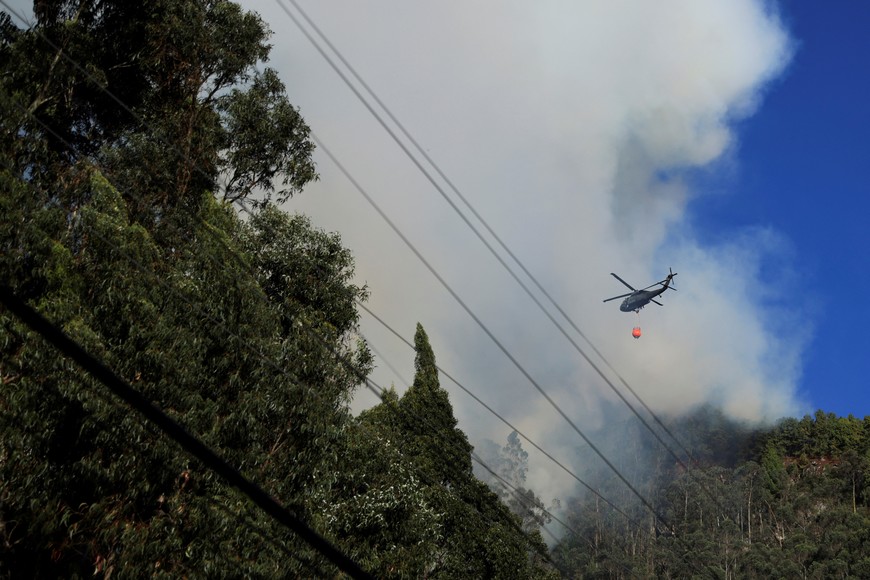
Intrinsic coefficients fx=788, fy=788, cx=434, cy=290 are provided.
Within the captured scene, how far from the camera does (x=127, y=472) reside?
14.3 metres

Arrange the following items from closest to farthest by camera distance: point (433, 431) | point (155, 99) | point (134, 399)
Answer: point (134, 399) < point (155, 99) < point (433, 431)

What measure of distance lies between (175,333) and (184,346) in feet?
1.07

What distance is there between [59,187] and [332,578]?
475 inches

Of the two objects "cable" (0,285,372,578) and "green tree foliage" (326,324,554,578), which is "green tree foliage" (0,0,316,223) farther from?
"cable" (0,285,372,578)

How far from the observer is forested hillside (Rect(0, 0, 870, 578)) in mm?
13938

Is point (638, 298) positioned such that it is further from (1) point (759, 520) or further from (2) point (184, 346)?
(1) point (759, 520)

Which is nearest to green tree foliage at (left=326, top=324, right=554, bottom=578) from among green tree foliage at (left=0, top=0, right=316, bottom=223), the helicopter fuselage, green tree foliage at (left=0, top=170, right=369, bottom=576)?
green tree foliage at (left=0, top=170, right=369, bottom=576)

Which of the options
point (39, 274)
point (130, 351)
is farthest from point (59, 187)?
point (130, 351)

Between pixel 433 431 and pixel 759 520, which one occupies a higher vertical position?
pixel 759 520

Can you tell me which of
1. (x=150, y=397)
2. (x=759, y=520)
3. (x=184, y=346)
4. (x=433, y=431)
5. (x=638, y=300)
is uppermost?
(x=759, y=520)

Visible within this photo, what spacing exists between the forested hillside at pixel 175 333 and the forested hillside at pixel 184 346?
56mm

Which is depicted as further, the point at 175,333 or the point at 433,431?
the point at 433,431

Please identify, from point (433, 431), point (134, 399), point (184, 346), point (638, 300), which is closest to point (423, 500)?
point (433, 431)

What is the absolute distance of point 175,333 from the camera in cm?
1622
